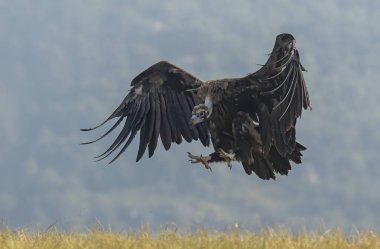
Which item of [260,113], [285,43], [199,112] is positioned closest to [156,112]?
[199,112]

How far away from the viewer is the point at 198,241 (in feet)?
19.7

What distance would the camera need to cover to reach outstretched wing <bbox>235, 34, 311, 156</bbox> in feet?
28.3

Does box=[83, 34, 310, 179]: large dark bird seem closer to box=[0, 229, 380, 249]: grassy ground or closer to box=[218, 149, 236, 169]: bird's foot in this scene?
box=[218, 149, 236, 169]: bird's foot

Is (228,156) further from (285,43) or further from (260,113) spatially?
(285,43)

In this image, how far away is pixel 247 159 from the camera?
8836 millimetres

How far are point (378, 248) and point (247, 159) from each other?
9.47 ft

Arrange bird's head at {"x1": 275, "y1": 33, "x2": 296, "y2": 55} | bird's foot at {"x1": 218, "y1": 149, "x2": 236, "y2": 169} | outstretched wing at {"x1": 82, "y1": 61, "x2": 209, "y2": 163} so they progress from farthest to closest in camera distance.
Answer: outstretched wing at {"x1": 82, "y1": 61, "x2": 209, "y2": 163} < bird's foot at {"x1": 218, "y1": 149, "x2": 236, "y2": 169} < bird's head at {"x1": 275, "y1": 33, "x2": 296, "y2": 55}

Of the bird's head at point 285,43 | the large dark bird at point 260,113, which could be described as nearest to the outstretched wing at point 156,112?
the large dark bird at point 260,113

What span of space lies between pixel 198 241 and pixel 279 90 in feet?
10.7

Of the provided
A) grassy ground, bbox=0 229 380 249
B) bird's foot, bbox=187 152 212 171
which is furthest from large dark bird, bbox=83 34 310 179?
grassy ground, bbox=0 229 380 249

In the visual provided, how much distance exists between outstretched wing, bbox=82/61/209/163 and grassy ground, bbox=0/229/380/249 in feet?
10.8

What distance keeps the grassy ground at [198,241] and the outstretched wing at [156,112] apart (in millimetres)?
3289

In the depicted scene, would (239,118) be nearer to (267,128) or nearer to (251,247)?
(267,128)

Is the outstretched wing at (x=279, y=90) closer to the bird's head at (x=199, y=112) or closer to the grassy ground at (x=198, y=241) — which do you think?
the bird's head at (x=199, y=112)
